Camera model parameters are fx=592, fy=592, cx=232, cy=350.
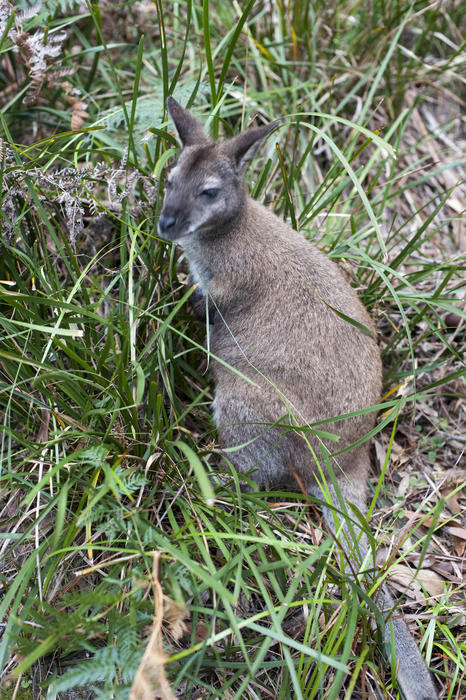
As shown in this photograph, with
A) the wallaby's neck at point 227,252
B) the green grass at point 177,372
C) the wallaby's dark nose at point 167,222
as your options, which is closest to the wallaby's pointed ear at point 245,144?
the wallaby's neck at point 227,252

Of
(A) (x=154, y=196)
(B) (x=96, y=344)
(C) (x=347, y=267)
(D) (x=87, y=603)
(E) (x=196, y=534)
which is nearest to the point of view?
(D) (x=87, y=603)

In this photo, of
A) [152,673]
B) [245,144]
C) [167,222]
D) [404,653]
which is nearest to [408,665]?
[404,653]

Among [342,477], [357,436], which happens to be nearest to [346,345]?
[357,436]

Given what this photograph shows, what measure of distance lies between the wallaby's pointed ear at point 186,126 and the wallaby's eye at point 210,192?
41 centimetres

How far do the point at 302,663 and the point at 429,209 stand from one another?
418cm

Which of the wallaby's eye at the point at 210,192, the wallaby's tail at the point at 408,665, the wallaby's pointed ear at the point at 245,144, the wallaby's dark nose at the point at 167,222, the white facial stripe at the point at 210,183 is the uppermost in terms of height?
the wallaby's pointed ear at the point at 245,144

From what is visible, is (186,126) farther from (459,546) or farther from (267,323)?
(459,546)

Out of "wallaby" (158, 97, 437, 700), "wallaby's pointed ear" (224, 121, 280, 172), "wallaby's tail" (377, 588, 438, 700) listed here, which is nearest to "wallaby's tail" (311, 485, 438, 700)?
"wallaby's tail" (377, 588, 438, 700)

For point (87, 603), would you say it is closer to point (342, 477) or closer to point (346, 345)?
point (342, 477)

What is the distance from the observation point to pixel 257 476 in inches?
153

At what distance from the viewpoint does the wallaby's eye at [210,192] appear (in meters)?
3.76

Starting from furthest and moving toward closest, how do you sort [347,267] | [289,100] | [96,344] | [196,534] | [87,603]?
[289,100]
[347,267]
[96,344]
[196,534]
[87,603]

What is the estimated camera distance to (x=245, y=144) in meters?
3.68

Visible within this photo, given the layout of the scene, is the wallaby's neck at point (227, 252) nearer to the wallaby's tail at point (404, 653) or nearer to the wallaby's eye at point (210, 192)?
the wallaby's eye at point (210, 192)
